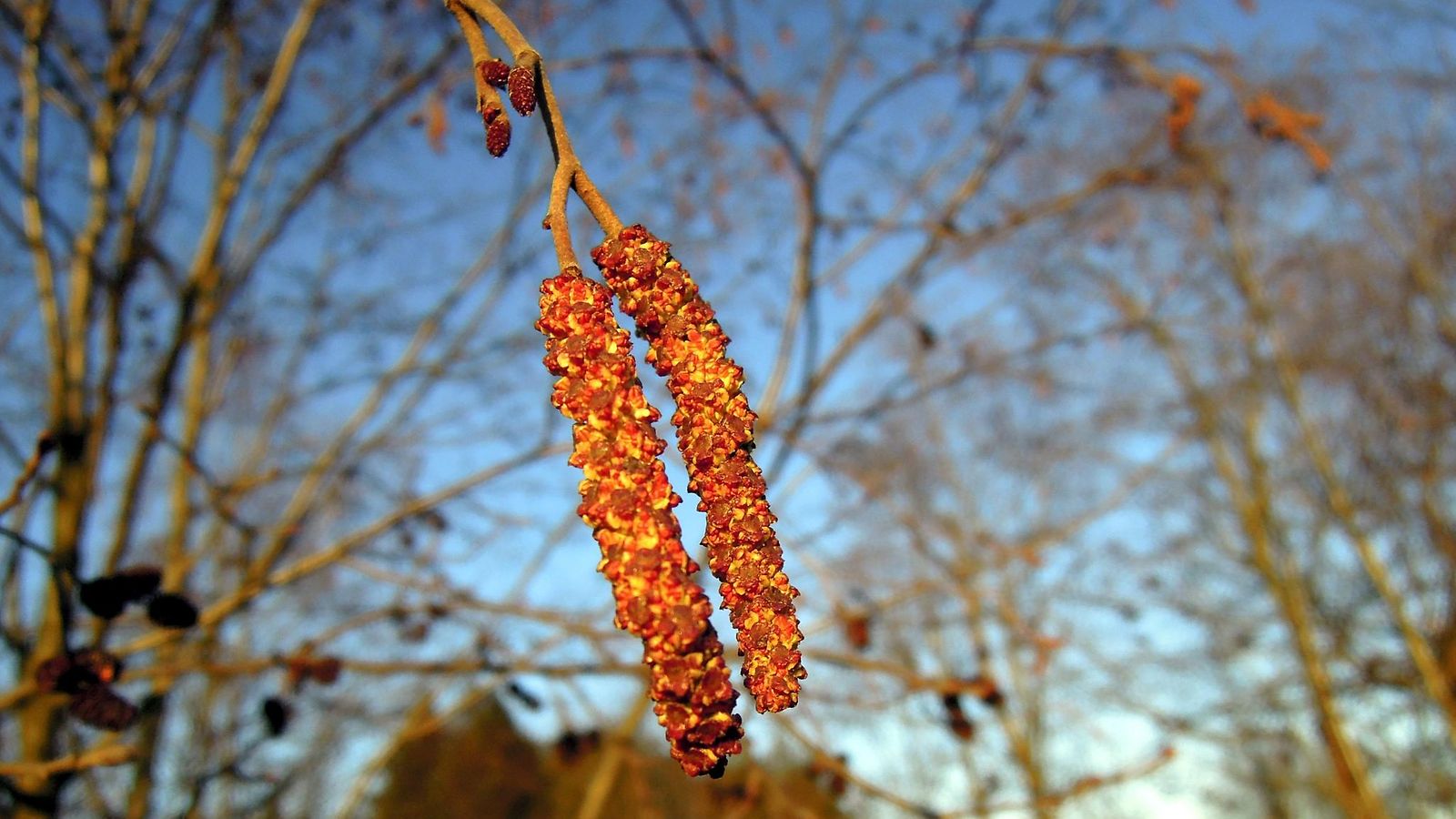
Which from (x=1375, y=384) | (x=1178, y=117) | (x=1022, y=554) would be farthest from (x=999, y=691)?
(x=1375, y=384)

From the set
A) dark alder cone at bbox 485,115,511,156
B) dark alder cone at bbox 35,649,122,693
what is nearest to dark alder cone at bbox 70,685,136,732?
dark alder cone at bbox 35,649,122,693

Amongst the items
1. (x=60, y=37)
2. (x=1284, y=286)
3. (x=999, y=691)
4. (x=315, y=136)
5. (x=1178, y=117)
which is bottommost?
(x=999, y=691)

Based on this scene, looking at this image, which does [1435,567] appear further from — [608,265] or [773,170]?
[608,265]

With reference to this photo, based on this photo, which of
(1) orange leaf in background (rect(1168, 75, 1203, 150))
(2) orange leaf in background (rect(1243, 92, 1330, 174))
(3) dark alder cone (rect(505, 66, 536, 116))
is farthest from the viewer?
(1) orange leaf in background (rect(1168, 75, 1203, 150))

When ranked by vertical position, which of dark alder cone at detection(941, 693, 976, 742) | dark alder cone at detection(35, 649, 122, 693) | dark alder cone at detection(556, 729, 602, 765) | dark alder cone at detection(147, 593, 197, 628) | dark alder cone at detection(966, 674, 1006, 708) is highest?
dark alder cone at detection(966, 674, 1006, 708)

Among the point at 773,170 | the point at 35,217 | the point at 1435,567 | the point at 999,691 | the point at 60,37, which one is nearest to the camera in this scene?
the point at 999,691

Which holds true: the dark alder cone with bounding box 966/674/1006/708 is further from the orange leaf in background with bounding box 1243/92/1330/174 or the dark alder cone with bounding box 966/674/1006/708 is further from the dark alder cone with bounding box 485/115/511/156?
the dark alder cone with bounding box 485/115/511/156

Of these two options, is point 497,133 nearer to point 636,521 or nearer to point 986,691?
point 636,521
